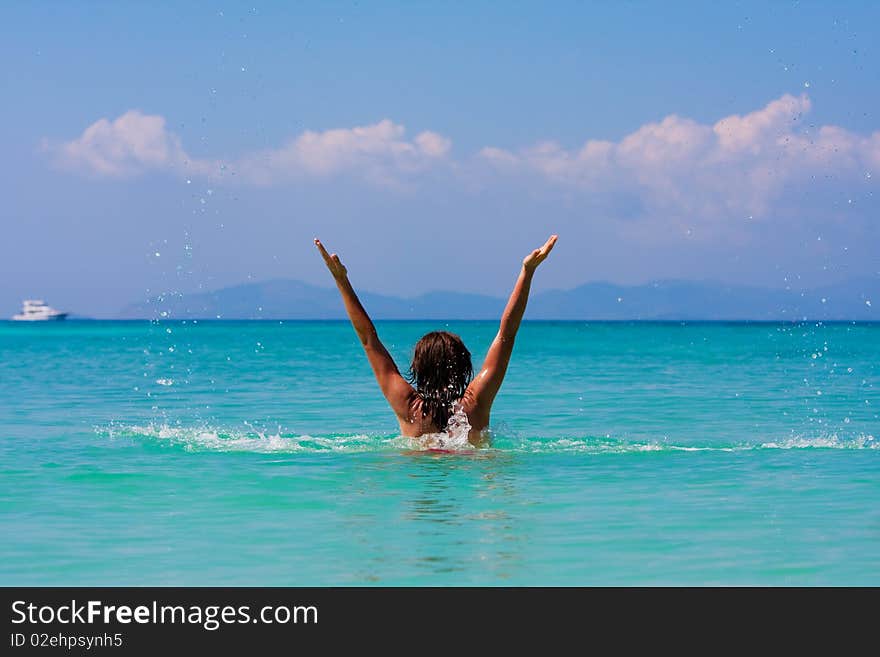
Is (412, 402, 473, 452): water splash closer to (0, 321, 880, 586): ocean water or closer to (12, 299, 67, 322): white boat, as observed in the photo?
(0, 321, 880, 586): ocean water

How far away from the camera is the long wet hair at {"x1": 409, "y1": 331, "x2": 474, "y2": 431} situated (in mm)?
9438

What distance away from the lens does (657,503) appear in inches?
343

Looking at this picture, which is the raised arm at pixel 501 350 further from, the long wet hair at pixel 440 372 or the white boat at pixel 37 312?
the white boat at pixel 37 312

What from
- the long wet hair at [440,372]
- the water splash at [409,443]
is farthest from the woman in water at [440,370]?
the water splash at [409,443]

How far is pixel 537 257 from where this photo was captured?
Answer: 347 inches

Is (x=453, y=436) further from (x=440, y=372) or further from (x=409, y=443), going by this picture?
(x=440, y=372)

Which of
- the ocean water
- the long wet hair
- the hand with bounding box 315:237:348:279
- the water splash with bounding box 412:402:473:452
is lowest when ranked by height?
the ocean water

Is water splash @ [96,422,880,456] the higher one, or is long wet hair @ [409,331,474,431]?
long wet hair @ [409,331,474,431]

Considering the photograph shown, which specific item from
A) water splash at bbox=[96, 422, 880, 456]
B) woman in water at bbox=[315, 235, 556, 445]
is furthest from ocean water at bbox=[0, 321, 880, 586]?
woman in water at bbox=[315, 235, 556, 445]

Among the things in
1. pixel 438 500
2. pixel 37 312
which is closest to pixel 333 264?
pixel 438 500

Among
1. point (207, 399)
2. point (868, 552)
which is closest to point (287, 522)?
point (868, 552)

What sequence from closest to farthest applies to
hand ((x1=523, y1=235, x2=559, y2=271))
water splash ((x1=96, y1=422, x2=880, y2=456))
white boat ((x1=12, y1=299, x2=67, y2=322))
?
1. hand ((x1=523, y1=235, x2=559, y2=271))
2. water splash ((x1=96, y1=422, x2=880, y2=456))
3. white boat ((x1=12, y1=299, x2=67, y2=322))

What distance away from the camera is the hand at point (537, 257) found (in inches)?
345

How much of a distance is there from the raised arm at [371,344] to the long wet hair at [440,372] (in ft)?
0.50
